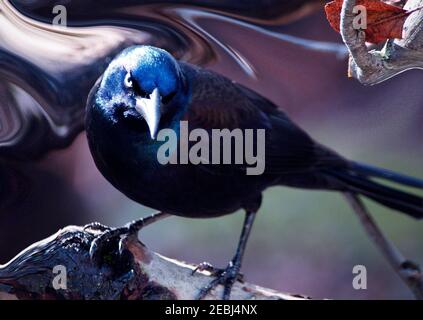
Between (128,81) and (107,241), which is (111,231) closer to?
(107,241)

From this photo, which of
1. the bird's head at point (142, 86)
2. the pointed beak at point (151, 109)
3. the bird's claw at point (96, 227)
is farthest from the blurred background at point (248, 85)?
the pointed beak at point (151, 109)

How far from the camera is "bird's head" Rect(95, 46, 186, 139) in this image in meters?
2.14

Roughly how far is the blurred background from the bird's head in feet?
0.69

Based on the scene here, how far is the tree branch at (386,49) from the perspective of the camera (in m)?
1.90

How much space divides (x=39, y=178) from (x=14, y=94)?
1.06 ft

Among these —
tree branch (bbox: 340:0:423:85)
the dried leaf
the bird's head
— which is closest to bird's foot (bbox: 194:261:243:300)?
the bird's head

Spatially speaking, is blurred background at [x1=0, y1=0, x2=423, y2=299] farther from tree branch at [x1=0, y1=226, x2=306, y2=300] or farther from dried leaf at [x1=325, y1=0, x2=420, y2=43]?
dried leaf at [x1=325, y1=0, x2=420, y2=43]

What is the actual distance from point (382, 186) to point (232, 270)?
65cm

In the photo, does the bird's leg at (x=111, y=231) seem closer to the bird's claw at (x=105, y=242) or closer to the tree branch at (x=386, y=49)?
the bird's claw at (x=105, y=242)

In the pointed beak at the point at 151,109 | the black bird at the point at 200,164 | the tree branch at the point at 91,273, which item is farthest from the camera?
the tree branch at the point at 91,273

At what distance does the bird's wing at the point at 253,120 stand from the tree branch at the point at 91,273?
40 cm

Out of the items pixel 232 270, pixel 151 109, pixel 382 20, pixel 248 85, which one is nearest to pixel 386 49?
pixel 382 20

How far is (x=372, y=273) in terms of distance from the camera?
2.57 m
